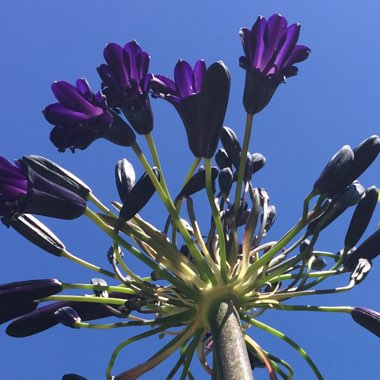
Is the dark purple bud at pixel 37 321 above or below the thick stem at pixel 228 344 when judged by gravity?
above

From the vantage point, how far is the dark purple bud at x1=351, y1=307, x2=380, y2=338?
5.21 meters

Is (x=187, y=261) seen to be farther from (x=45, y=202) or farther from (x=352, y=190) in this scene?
(x=352, y=190)

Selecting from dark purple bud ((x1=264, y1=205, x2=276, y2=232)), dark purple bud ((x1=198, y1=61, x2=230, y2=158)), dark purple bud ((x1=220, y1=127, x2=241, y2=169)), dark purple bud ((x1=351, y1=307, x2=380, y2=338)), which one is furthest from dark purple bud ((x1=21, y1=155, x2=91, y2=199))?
dark purple bud ((x1=351, y1=307, x2=380, y2=338))

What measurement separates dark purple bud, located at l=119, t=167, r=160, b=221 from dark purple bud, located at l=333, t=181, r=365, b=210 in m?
1.47

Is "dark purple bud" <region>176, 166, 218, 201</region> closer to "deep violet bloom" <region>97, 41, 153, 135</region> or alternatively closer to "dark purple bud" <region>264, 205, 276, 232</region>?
"deep violet bloom" <region>97, 41, 153, 135</region>

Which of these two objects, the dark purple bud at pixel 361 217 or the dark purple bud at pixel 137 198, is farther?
the dark purple bud at pixel 361 217

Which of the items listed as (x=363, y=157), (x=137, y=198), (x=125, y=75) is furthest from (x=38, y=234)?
(x=363, y=157)

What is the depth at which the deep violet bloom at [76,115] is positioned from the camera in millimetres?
5062

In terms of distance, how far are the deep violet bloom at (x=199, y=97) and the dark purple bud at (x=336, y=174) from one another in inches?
36.3

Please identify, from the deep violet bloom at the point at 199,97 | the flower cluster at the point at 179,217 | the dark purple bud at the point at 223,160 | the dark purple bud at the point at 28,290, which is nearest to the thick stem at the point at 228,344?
the flower cluster at the point at 179,217

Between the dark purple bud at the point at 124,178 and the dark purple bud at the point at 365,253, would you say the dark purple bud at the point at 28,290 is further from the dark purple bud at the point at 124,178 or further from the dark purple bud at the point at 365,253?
the dark purple bud at the point at 365,253

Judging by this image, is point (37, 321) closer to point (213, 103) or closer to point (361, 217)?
point (213, 103)

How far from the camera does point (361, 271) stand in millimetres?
5125

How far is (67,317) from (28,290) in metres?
0.38
